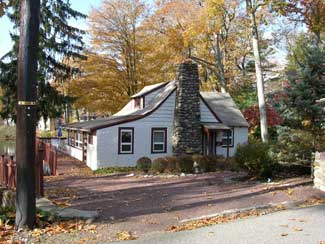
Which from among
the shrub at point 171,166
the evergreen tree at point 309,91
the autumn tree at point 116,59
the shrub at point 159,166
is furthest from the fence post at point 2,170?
the autumn tree at point 116,59

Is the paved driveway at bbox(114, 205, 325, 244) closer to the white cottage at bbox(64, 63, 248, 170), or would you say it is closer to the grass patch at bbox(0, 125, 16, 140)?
the white cottage at bbox(64, 63, 248, 170)

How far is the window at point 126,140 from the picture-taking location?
2228 centimetres

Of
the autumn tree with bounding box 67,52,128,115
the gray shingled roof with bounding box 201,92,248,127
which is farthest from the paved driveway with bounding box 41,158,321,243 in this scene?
the autumn tree with bounding box 67,52,128,115

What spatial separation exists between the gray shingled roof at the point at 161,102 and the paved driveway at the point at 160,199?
9688 mm

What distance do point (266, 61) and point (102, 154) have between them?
94.5 ft

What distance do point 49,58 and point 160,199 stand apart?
19.7 m

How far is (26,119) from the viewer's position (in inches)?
272

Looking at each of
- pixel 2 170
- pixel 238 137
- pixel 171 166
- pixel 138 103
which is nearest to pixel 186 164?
pixel 171 166

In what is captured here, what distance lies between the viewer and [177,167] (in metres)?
17.9

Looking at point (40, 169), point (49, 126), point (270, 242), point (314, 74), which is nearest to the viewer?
point (270, 242)

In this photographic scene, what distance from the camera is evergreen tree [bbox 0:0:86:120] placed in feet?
83.0

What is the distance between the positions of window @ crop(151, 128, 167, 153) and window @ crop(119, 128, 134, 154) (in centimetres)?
137

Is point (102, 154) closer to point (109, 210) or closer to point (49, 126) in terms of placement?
point (109, 210)

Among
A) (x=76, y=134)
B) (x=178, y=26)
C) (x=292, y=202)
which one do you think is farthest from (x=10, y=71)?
(x=292, y=202)
